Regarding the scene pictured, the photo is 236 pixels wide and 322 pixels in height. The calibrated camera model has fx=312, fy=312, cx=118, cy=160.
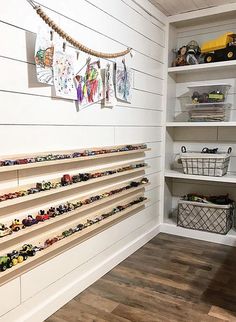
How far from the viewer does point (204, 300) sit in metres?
1.83

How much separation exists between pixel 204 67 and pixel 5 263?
219cm

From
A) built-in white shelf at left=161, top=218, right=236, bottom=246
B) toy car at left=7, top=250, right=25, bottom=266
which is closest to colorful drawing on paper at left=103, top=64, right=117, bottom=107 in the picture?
toy car at left=7, top=250, right=25, bottom=266

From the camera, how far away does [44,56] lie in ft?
4.89

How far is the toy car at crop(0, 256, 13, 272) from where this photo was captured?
1342mm

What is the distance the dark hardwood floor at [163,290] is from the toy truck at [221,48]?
1.61 meters

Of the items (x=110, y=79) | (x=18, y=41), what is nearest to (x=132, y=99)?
(x=110, y=79)

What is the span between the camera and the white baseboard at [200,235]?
8.77 ft

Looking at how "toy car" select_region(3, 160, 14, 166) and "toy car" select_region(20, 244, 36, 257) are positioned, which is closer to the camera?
"toy car" select_region(3, 160, 14, 166)

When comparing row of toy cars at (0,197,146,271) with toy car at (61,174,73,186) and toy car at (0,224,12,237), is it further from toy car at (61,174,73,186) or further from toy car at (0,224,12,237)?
toy car at (61,174,73,186)

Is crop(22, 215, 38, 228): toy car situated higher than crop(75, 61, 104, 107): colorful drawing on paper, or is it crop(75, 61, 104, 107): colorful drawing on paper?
crop(75, 61, 104, 107): colorful drawing on paper

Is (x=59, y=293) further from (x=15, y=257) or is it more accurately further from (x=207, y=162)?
(x=207, y=162)

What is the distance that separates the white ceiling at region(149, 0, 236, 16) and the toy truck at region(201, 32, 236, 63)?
27 centimetres

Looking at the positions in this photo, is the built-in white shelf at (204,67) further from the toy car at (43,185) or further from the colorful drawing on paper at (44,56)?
the toy car at (43,185)

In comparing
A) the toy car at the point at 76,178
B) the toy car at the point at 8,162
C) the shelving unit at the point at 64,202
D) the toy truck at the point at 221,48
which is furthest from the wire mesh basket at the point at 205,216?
the toy car at the point at 8,162
